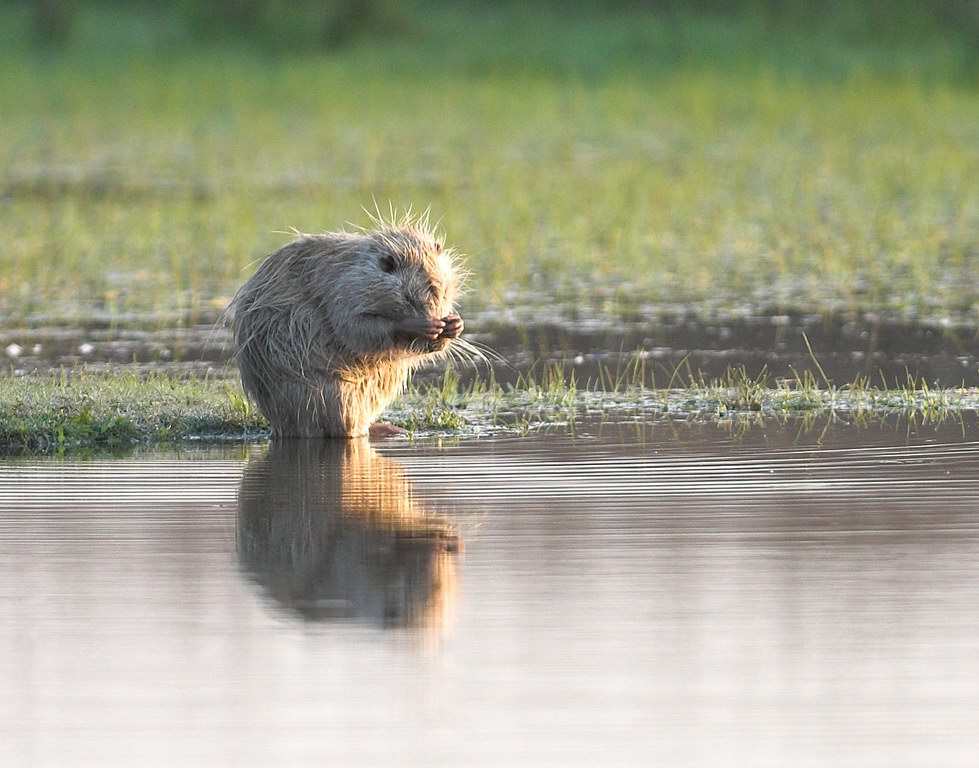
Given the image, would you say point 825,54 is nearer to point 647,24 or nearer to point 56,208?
point 647,24

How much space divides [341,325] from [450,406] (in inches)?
37.8

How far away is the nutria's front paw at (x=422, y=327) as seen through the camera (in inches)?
350

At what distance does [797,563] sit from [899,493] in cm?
119

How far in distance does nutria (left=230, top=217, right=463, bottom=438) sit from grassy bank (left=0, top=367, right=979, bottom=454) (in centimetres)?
26

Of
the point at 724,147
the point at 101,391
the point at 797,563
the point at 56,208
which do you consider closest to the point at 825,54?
the point at 724,147

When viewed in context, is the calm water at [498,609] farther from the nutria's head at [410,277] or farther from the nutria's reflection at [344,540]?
the nutria's head at [410,277]

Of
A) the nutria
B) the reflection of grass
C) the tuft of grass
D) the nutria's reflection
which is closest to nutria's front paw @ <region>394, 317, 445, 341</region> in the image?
the nutria

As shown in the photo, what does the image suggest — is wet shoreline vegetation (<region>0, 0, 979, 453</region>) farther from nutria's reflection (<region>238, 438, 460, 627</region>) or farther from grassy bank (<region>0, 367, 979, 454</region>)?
nutria's reflection (<region>238, 438, 460, 627</region>)

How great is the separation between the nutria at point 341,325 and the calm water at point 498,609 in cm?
60

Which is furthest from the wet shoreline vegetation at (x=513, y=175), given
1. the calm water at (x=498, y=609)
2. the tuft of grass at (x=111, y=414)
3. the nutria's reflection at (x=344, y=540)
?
the calm water at (x=498, y=609)

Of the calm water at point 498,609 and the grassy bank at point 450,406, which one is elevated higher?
the grassy bank at point 450,406

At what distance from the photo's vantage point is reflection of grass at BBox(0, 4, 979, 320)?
49.4 feet

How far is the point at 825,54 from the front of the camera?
95.8 ft

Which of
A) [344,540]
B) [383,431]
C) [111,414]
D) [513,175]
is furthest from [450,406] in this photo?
[513,175]
